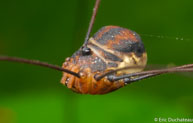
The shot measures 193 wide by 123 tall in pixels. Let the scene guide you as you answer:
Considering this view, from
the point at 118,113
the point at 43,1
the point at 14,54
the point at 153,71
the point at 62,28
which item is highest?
the point at 43,1

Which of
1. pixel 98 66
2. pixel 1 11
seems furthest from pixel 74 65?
pixel 1 11

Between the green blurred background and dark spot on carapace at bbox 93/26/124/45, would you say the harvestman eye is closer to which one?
dark spot on carapace at bbox 93/26/124/45

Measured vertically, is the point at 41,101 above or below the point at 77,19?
below

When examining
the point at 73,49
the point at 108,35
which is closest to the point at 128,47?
the point at 108,35

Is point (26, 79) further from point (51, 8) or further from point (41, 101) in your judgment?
point (51, 8)

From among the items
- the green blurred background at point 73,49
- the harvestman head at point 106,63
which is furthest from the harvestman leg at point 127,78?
the green blurred background at point 73,49

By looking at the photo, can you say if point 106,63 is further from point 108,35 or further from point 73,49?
point 73,49

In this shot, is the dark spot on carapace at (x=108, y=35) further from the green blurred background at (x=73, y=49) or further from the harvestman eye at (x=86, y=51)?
the green blurred background at (x=73, y=49)
